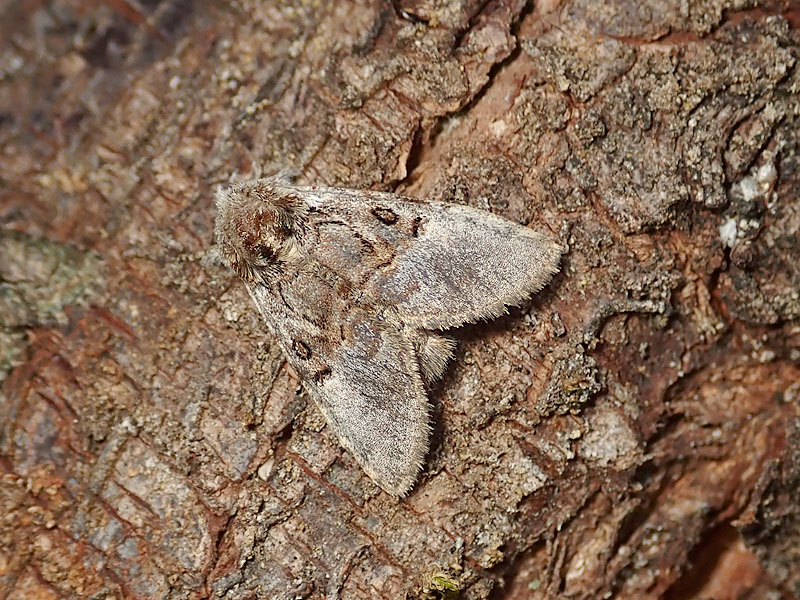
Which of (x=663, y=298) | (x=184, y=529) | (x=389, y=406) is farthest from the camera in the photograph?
(x=389, y=406)

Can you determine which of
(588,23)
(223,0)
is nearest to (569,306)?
(588,23)

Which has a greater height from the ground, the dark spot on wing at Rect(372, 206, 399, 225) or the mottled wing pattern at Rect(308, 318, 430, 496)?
the dark spot on wing at Rect(372, 206, 399, 225)

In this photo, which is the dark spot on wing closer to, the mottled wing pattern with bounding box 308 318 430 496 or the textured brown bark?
the textured brown bark

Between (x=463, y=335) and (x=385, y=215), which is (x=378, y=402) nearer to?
(x=463, y=335)

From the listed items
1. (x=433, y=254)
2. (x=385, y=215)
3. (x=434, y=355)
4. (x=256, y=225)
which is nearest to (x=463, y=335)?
(x=434, y=355)

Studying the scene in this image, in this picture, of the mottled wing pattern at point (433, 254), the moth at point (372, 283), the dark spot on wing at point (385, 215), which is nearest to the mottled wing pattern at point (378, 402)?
the moth at point (372, 283)

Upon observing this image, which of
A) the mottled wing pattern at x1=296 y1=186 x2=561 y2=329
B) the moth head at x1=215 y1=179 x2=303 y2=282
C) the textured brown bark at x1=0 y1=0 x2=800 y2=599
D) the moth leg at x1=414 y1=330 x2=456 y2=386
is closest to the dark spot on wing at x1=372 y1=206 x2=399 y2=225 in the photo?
the mottled wing pattern at x1=296 y1=186 x2=561 y2=329

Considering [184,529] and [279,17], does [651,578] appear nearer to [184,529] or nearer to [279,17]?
[184,529]

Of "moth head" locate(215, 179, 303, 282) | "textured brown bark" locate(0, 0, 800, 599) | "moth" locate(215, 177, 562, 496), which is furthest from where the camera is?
"moth head" locate(215, 179, 303, 282)

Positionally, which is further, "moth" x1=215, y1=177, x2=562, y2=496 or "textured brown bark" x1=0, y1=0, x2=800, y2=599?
"moth" x1=215, y1=177, x2=562, y2=496
